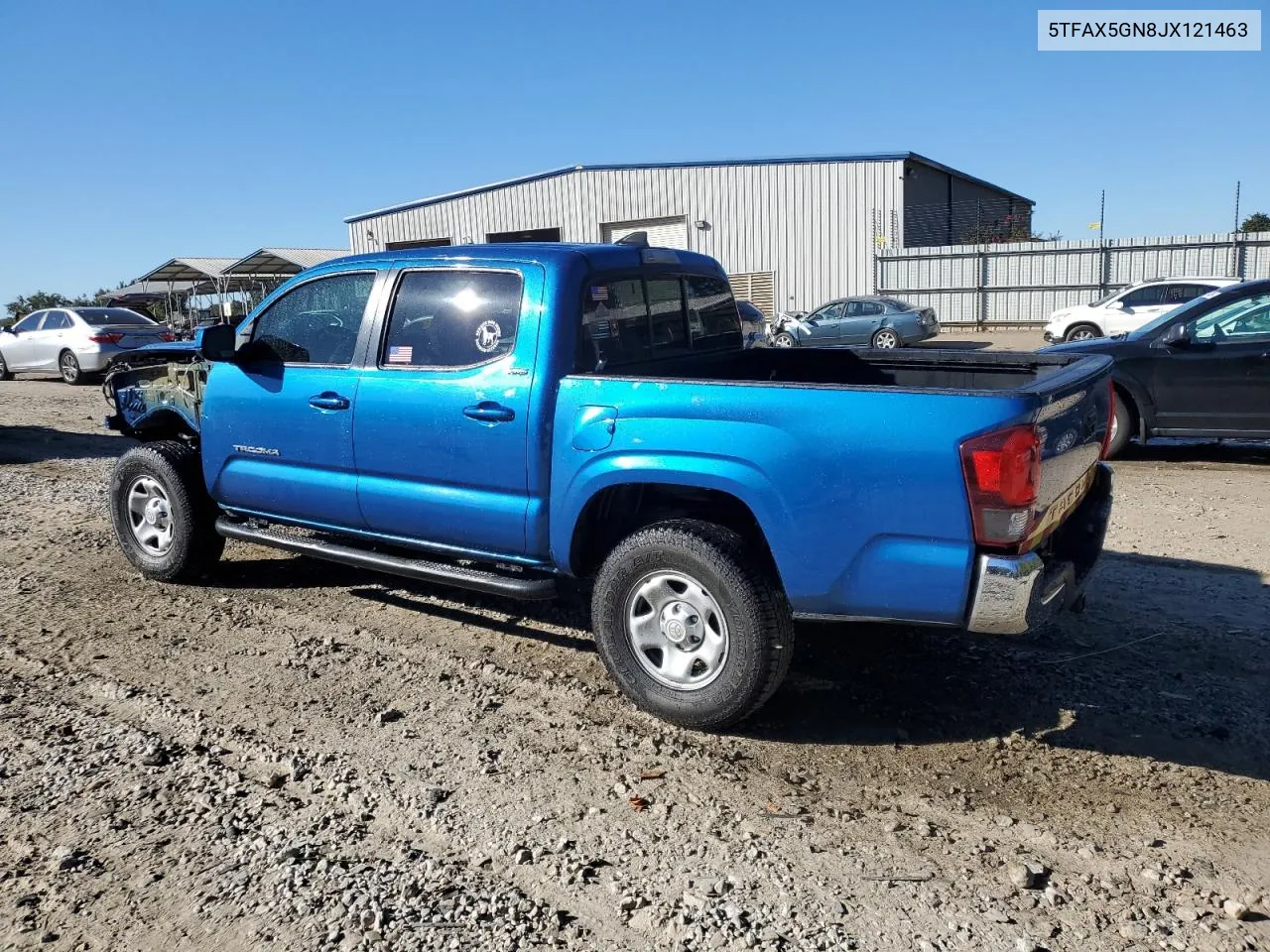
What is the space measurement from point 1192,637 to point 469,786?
3476 millimetres

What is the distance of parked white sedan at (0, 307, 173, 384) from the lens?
18.1 metres

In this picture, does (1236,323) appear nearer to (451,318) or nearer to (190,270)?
(451,318)

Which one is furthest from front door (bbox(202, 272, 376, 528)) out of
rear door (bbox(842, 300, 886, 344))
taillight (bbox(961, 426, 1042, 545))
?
rear door (bbox(842, 300, 886, 344))

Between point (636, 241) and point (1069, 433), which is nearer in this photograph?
point (1069, 433)

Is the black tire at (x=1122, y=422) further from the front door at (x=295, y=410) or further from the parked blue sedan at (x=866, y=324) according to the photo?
the parked blue sedan at (x=866, y=324)

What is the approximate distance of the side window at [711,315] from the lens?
5.24 meters

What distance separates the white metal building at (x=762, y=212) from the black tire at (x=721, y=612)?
2900 cm

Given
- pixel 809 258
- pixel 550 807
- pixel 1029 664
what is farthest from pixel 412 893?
pixel 809 258

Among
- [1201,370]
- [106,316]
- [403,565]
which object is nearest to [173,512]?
[403,565]

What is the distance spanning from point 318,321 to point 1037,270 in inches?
1159

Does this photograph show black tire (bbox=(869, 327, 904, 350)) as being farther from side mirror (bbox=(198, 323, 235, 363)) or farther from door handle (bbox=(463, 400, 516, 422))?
door handle (bbox=(463, 400, 516, 422))

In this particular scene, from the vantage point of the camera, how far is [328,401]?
195 inches

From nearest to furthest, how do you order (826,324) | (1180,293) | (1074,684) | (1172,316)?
(1074,684)
(1172,316)
(1180,293)
(826,324)

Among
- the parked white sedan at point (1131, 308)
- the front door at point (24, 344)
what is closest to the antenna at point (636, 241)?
the front door at point (24, 344)
